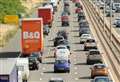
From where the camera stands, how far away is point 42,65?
58.0 metres

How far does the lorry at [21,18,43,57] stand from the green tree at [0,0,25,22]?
3492 cm

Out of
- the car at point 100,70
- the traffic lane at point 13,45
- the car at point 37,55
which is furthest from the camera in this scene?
the traffic lane at point 13,45

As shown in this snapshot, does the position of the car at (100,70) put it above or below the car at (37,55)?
above

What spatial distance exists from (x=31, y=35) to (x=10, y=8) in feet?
152

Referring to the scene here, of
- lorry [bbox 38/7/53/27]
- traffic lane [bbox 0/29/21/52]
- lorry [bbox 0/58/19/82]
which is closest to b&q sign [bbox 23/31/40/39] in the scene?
traffic lane [bbox 0/29/21/52]

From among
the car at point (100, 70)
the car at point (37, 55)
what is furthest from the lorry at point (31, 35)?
the car at point (100, 70)

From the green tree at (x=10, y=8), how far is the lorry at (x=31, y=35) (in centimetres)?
3492

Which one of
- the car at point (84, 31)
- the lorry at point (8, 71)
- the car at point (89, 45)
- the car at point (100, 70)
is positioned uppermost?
the lorry at point (8, 71)

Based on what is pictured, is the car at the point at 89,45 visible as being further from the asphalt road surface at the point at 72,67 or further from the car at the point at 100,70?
the car at the point at 100,70

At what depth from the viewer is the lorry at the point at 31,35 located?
61.1m

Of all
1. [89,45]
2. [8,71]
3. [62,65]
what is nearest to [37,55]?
[62,65]

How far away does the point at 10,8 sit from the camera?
107250mm

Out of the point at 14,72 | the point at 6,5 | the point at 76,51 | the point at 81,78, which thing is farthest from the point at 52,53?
the point at 6,5

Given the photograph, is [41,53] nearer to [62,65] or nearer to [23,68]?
[62,65]
